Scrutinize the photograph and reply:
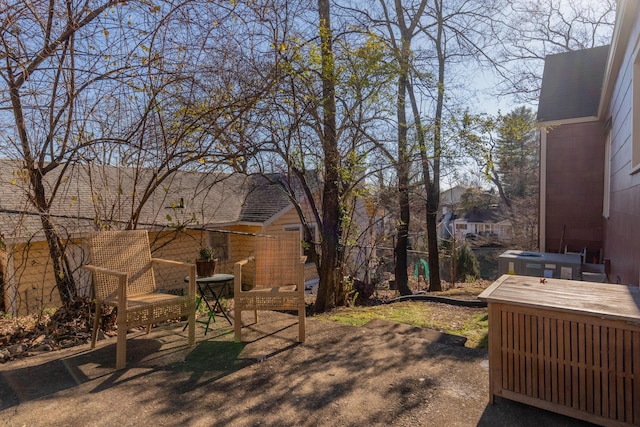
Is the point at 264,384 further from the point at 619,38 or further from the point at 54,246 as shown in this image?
the point at 619,38


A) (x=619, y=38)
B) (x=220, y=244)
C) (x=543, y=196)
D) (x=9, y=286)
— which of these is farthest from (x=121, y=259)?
(x=543, y=196)

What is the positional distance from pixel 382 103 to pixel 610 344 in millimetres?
3901

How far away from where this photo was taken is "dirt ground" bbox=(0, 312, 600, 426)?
2178mm

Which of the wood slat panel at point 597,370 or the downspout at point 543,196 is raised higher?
the downspout at point 543,196

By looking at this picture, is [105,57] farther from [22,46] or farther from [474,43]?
[474,43]

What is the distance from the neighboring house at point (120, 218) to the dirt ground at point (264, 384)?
129 centimetres

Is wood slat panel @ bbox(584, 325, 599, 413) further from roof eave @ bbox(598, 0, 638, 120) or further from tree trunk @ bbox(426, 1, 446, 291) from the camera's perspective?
tree trunk @ bbox(426, 1, 446, 291)

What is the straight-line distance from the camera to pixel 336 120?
4949mm

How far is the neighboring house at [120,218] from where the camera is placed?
3.84 m

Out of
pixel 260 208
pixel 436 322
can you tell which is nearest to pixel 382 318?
pixel 436 322

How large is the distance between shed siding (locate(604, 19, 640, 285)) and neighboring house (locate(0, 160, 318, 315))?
12.4 feet

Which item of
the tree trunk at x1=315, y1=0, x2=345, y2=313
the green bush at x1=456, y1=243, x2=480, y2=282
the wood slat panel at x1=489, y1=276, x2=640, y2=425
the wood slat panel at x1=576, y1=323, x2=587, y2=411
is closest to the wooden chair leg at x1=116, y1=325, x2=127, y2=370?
the wood slat panel at x1=489, y1=276, x2=640, y2=425

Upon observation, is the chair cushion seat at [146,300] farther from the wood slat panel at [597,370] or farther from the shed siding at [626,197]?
the shed siding at [626,197]

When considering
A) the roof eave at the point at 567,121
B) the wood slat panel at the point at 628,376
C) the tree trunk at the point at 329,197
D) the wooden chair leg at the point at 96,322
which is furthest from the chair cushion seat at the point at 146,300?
the roof eave at the point at 567,121
